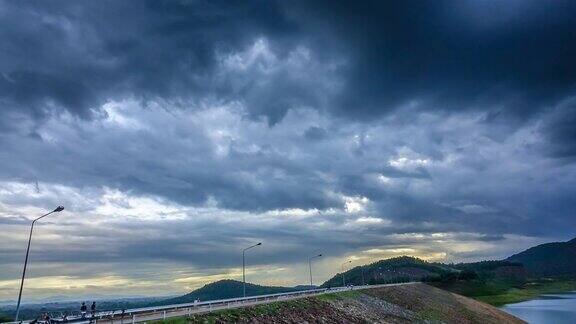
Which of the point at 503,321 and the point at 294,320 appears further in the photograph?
the point at 503,321

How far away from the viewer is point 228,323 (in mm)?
43156

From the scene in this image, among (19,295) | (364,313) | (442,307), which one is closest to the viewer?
(19,295)

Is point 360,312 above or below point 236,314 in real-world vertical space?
below

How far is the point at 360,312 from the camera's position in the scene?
256 feet

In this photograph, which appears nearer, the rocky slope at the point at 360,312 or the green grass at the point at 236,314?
the green grass at the point at 236,314

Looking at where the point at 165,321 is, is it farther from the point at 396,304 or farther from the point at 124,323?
the point at 396,304

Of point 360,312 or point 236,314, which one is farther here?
point 360,312

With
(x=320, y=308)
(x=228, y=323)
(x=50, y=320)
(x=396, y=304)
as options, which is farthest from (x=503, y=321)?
(x=50, y=320)

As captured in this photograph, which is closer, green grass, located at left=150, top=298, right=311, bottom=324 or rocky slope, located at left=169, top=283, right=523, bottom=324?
green grass, located at left=150, top=298, right=311, bottom=324

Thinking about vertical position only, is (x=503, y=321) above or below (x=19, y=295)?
below

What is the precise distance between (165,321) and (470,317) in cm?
9247

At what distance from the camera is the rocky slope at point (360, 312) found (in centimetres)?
4948

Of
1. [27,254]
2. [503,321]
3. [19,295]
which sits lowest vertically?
[503,321]

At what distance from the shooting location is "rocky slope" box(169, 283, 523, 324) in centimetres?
4948
